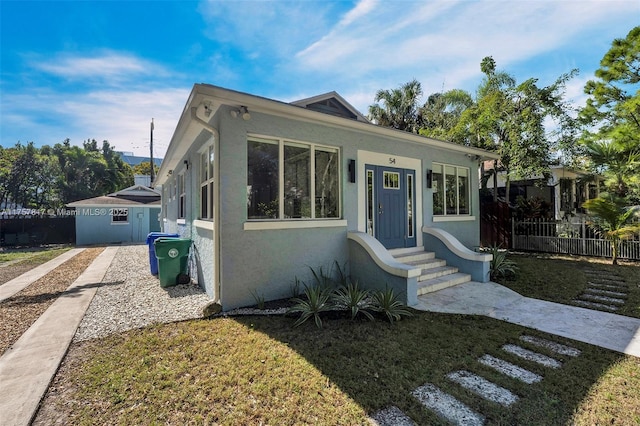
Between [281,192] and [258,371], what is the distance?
10.7 ft

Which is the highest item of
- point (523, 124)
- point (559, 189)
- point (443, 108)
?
point (443, 108)

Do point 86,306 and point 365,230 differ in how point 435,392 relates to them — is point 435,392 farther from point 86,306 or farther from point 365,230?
point 86,306

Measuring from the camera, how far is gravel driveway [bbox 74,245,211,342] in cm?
447

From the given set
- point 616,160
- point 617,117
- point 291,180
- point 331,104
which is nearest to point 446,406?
point 291,180

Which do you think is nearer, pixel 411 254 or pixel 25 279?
pixel 411 254

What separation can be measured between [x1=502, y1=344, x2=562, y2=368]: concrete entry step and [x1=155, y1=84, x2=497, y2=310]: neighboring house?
177cm

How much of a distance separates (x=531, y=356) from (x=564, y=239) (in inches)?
378

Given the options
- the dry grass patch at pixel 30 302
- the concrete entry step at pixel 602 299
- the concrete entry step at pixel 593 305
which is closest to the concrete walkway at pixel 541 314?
the concrete entry step at pixel 593 305

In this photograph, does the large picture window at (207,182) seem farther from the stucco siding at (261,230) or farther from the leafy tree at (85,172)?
the leafy tree at (85,172)

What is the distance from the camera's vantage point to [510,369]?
312cm

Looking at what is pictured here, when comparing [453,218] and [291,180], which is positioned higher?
[291,180]

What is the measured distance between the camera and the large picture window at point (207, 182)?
19.8 ft

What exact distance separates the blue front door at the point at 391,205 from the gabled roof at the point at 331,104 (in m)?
2.54

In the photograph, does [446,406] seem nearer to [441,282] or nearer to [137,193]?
[441,282]
